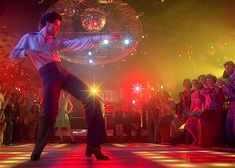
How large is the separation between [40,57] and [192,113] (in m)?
6.57

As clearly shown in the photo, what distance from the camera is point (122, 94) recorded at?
29625mm

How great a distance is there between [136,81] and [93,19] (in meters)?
19.6

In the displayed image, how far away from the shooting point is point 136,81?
2795cm

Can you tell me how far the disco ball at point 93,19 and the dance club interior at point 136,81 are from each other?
20 mm

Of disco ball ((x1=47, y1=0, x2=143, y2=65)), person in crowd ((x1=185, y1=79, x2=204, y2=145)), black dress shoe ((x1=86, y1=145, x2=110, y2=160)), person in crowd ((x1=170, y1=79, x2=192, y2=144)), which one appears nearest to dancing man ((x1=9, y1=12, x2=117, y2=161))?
black dress shoe ((x1=86, y1=145, x2=110, y2=160))

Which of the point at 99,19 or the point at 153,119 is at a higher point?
the point at 99,19

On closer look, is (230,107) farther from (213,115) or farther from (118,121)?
(118,121)

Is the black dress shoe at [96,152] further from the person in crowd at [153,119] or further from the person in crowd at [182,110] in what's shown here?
the person in crowd at [153,119]

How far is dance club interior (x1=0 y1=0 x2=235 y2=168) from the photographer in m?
6.01

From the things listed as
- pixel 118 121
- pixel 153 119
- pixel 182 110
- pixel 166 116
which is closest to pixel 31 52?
pixel 182 110

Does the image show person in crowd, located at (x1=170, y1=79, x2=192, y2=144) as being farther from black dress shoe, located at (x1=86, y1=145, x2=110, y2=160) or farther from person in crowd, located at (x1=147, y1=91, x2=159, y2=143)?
black dress shoe, located at (x1=86, y1=145, x2=110, y2=160)

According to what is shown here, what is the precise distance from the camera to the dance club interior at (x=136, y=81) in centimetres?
601

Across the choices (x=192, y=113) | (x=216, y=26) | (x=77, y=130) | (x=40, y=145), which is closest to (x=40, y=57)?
(x=40, y=145)

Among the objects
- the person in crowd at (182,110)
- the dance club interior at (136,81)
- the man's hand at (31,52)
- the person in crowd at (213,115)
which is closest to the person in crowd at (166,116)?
the dance club interior at (136,81)
